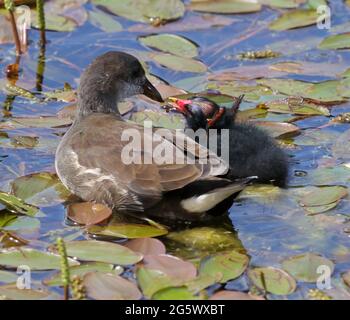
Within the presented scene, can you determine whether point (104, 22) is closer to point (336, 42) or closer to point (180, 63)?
point (180, 63)

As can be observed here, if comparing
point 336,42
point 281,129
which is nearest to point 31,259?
point 281,129

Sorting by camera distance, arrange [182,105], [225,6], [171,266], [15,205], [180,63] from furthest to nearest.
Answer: [225,6] → [180,63] → [182,105] → [15,205] → [171,266]

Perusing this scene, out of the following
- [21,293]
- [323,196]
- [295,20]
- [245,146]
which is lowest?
[21,293]

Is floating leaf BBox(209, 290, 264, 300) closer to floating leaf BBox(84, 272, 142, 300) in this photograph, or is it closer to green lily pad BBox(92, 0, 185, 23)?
floating leaf BBox(84, 272, 142, 300)

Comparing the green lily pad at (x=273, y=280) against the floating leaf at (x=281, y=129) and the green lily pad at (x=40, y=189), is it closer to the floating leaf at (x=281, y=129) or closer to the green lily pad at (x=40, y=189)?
the green lily pad at (x=40, y=189)

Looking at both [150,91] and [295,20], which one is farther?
[295,20]

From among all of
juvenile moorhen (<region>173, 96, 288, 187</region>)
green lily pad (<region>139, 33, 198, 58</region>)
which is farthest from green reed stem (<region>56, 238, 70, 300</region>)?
green lily pad (<region>139, 33, 198, 58</region>)

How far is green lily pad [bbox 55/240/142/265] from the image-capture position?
465 cm

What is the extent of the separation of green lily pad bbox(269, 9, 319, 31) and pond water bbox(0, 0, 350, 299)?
4 cm

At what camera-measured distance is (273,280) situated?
4.50 metres

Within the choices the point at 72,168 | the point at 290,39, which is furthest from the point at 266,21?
A: the point at 72,168

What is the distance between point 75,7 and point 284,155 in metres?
2.84

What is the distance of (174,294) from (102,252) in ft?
1.75

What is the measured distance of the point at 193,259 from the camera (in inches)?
187
